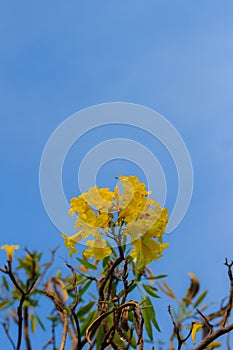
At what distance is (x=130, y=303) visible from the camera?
1.05 m

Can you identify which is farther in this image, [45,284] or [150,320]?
[45,284]

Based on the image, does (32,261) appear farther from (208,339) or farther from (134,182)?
(208,339)

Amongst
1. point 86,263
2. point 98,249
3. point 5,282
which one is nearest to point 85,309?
point 86,263

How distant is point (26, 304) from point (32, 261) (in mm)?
160

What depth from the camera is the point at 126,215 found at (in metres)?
1.46

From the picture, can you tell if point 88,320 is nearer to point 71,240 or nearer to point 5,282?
point 71,240

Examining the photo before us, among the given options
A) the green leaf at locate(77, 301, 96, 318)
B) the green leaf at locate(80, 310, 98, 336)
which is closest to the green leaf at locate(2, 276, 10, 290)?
the green leaf at locate(77, 301, 96, 318)

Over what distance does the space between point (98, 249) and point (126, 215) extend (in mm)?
128

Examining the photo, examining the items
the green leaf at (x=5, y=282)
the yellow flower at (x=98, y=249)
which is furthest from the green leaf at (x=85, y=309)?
the green leaf at (x=5, y=282)

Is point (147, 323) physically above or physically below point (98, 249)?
below

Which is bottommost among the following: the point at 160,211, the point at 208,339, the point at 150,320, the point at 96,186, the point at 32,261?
the point at 208,339

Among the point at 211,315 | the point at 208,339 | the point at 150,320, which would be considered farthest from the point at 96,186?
the point at 211,315

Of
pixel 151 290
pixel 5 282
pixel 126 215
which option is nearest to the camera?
pixel 126 215

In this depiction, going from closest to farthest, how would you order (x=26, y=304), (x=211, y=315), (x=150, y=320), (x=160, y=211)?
1. (x=160, y=211)
2. (x=150, y=320)
3. (x=211, y=315)
4. (x=26, y=304)
